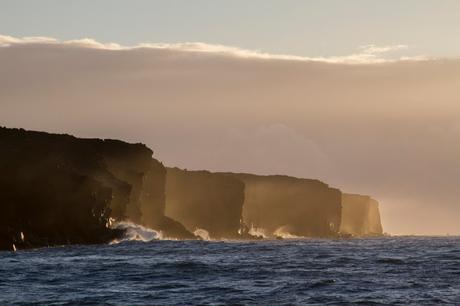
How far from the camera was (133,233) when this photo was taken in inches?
5527

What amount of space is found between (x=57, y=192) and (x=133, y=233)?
2030cm

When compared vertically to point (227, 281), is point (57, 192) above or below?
above

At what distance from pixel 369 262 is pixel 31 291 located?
3576 cm

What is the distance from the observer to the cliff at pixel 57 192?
375ft

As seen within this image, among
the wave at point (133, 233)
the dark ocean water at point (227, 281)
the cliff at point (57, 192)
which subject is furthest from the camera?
the wave at point (133, 233)

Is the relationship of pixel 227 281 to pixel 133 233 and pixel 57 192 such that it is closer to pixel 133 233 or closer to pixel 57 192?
pixel 57 192

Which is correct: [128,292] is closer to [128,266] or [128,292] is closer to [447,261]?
[128,266]

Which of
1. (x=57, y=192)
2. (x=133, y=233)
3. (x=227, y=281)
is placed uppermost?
(x=57, y=192)

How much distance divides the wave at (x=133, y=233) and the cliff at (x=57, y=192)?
1193 mm

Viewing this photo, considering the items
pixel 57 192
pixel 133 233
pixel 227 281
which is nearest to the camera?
pixel 227 281

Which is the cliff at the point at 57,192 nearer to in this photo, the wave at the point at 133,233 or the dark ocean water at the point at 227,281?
the wave at the point at 133,233

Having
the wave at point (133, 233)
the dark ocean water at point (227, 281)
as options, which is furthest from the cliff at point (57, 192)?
the dark ocean water at point (227, 281)

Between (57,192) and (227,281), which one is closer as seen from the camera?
(227,281)

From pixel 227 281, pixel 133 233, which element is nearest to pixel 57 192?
pixel 133 233
